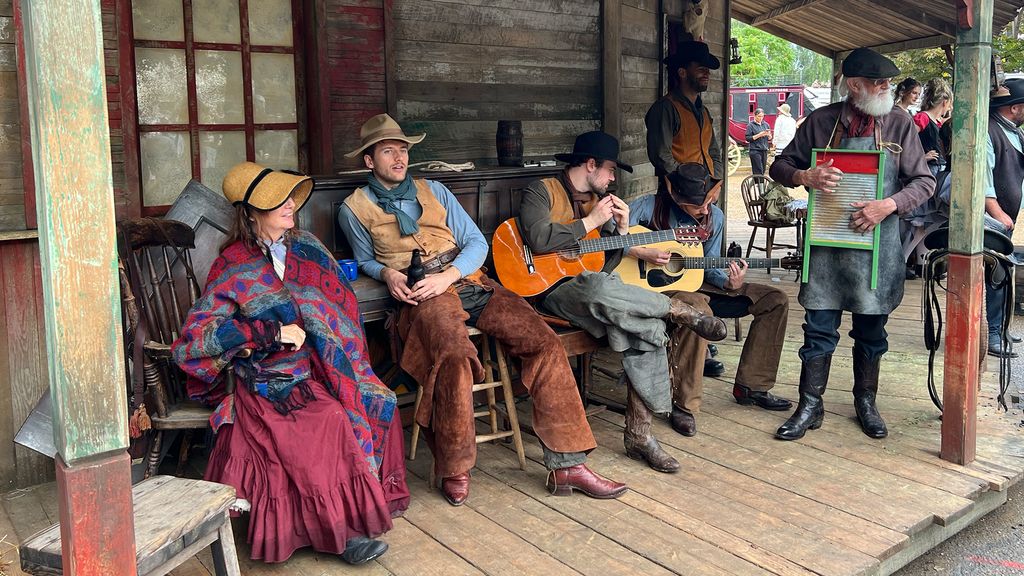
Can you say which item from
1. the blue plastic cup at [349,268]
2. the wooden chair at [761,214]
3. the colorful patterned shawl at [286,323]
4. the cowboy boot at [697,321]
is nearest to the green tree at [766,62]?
the wooden chair at [761,214]

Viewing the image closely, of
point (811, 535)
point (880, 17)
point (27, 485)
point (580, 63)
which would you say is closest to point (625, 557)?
point (811, 535)

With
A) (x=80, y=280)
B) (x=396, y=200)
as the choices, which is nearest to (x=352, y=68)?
(x=396, y=200)

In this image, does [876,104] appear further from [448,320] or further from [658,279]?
[448,320]

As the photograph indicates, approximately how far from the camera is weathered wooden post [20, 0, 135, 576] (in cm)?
192

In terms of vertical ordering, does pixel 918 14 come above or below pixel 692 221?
above

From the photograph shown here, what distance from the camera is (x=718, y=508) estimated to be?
11.7ft

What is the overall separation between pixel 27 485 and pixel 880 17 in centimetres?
704

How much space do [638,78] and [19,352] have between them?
5151 mm

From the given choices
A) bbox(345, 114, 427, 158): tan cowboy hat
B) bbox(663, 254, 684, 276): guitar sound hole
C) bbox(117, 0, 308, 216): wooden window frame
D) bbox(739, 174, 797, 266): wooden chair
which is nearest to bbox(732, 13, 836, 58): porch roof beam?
bbox(739, 174, 797, 266): wooden chair

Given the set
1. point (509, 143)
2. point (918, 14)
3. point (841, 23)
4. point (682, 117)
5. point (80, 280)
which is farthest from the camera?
point (841, 23)

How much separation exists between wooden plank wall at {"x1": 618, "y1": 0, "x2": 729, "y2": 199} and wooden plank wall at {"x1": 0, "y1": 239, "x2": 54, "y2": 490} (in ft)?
14.5

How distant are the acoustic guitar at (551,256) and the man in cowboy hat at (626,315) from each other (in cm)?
7

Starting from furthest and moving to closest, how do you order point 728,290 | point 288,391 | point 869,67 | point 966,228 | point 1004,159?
point 1004,159 < point 728,290 < point 869,67 < point 966,228 < point 288,391

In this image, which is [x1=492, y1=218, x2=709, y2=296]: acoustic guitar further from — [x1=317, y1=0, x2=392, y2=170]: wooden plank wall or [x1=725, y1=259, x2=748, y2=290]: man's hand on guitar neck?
[x1=317, y1=0, x2=392, y2=170]: wooden plank wall
